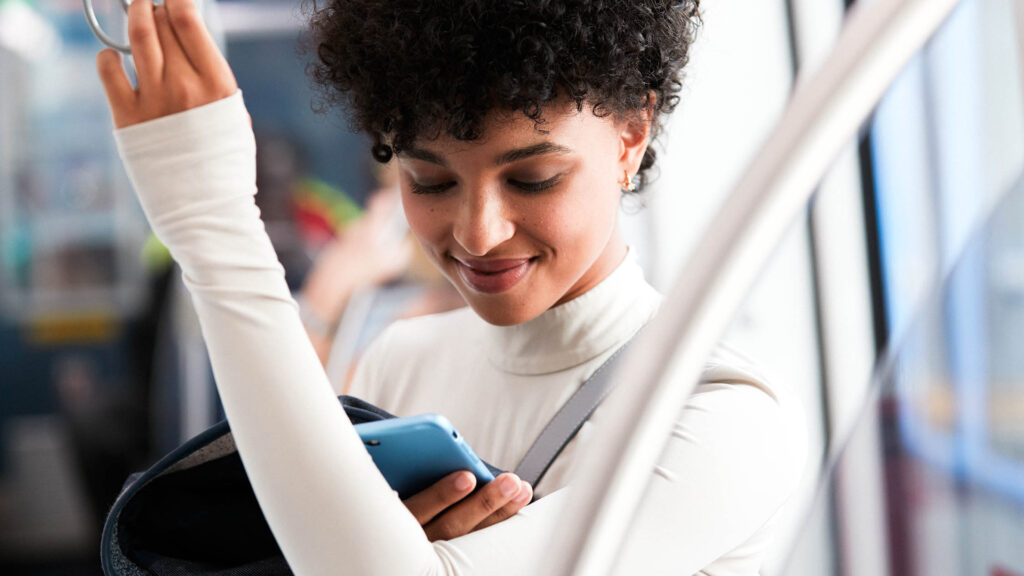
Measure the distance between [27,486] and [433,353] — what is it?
3358mm

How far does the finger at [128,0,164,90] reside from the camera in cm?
57

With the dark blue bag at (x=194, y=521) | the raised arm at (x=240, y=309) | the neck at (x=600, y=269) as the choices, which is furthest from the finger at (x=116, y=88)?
the neck at (x=600, y=269)

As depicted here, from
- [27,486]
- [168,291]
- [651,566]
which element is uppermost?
[651,566]

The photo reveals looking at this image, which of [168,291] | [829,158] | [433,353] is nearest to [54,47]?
[168,291]

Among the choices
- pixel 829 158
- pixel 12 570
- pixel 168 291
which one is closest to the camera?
pixel 829 158

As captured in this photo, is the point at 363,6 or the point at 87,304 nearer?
the point at 363,6

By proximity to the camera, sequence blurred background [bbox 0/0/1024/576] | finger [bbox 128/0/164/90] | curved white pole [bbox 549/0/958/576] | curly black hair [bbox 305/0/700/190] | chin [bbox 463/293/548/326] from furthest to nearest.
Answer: blurred background [bbox 0/0/1024/576] → chin [bbox 463/293/548/326] → curly black hair [bbox 305/0/700/190] → finger [bbox 128/0/164/90] → curved white pole [bbox 549/0/958/576]

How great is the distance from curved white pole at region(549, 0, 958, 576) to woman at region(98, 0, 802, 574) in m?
0.06

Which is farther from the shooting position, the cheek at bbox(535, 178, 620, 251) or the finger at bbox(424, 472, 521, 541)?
the cheek at bbox(535, 178, 620, 251)

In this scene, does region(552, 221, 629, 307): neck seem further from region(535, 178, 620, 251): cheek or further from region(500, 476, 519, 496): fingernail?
region(500, 476, 519, 496): fingernail

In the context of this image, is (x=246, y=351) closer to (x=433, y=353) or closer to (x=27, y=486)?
(x=433, y=353)

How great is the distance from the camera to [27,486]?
12.3ft

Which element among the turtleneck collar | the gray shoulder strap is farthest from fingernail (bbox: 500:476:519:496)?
the turtleneck collar

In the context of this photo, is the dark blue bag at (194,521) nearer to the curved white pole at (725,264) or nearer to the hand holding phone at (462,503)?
the hand holding phone at (462,503)
